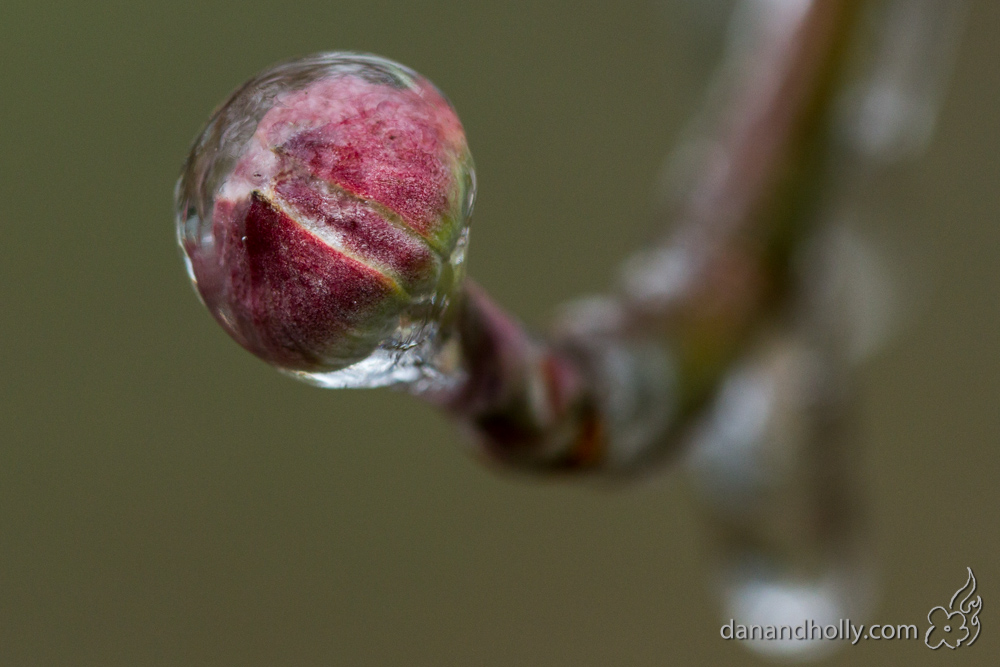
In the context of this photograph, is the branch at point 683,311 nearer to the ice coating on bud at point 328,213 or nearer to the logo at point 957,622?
the ice coating on bud at point 328,213

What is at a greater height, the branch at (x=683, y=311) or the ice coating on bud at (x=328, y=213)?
the branch at (x=683, y=311)

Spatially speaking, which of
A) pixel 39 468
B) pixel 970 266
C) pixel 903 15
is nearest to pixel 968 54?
pixel 970 266

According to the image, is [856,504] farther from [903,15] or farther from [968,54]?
[968,54]

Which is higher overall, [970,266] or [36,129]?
[36,129]

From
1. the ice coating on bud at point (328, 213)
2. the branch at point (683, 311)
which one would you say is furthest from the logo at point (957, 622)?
the ice coating on bud at point (328, 213)

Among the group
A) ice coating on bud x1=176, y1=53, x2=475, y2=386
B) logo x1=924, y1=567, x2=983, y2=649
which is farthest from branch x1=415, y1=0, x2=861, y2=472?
logo x1=924, y1=567, x2=983, y2=649

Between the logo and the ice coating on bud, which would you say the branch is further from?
the logo

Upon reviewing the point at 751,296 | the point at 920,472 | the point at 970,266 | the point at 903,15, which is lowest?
the point at 751,296
